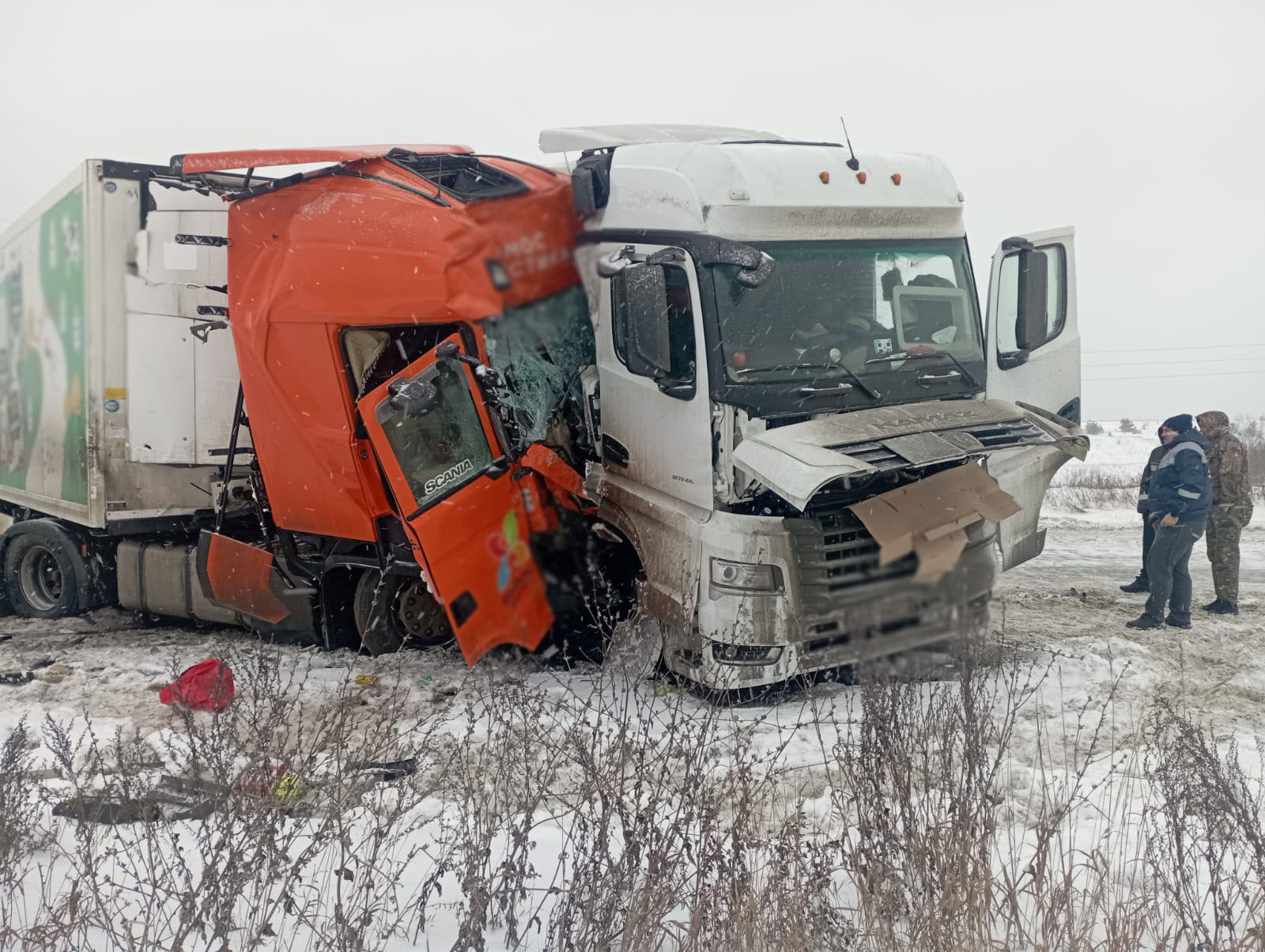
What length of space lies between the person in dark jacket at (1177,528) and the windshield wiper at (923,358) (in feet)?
7.87

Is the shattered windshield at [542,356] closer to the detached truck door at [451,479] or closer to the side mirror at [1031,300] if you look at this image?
the detached truck door at [451,479]

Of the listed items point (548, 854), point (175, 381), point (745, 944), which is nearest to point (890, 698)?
point (745, 944)

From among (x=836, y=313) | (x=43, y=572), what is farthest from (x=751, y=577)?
(x=43, y=572)

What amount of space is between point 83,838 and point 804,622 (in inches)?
96.9

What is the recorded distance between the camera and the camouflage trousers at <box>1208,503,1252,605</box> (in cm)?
750

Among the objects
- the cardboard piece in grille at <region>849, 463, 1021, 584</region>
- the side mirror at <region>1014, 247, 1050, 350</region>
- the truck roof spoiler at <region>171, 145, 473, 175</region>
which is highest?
the truck roof spoiler at <region>171, 145, 473, 175</region>

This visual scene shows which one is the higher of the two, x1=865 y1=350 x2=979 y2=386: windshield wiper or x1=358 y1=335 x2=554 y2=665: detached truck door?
x1=865 y1=350 x2=979 y2=386: windshield wiper

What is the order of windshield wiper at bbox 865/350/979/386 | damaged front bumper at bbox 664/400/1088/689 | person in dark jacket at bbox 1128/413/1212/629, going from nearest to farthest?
damaged front bumper at bbox 664/400/1088/689 < windshield wiper at bbox 865/350/979/386 < person in dark jacket at bbox 1128/413/1212/629

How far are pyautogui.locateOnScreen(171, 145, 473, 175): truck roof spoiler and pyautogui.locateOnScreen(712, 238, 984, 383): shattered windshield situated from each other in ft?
5.45

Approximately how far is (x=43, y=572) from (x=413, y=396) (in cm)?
485

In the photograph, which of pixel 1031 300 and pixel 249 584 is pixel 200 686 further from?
pixel 1031 300

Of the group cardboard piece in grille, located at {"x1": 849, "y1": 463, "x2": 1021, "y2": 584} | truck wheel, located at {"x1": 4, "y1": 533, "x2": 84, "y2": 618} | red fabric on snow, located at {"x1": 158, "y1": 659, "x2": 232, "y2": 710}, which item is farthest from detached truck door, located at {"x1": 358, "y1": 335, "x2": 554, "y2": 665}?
truck wheel, located at {"x1": 4, "y1": 533, "x2": 84, "y2": 618}

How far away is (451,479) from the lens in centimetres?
545

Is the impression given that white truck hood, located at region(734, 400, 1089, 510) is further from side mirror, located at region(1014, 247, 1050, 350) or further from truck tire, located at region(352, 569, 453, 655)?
truck tire, located at region(352, 569, 453, 655)
